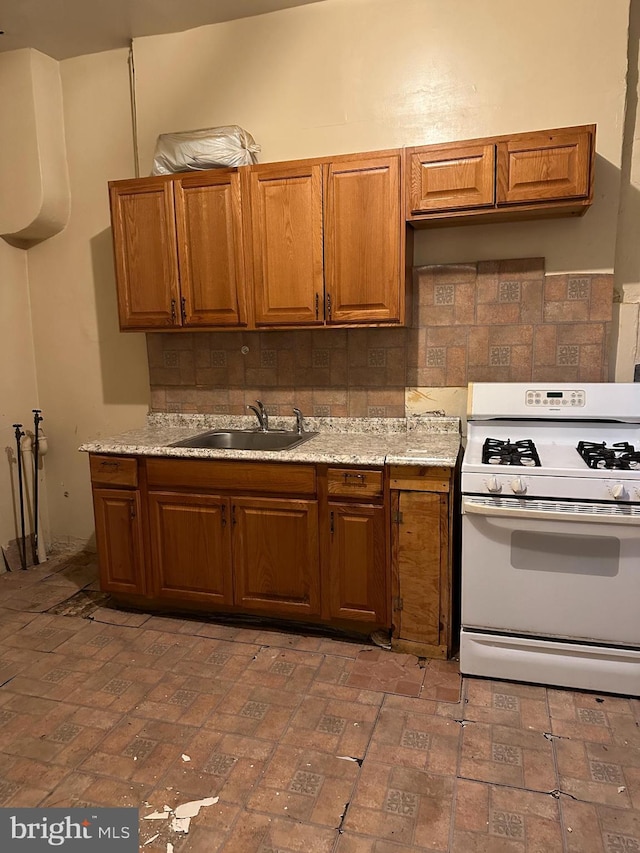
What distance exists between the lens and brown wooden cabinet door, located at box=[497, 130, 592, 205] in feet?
7.64

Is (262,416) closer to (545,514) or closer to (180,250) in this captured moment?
(180,250)

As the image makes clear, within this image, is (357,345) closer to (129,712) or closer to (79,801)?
(129,712)

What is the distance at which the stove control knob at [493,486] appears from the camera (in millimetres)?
2170

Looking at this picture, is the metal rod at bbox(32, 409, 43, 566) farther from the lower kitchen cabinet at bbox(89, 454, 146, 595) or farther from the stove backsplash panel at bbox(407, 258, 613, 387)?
the stove backsplash panel at bbox(407, 258, 613, 387)

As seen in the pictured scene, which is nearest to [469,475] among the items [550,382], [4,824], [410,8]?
[550,382]

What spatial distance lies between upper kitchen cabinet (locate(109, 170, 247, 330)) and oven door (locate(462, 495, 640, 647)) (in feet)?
5.07

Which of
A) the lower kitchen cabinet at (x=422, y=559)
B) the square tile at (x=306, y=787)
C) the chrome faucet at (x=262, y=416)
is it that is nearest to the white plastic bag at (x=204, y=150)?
the chrome faucet at (x=262, y=416)

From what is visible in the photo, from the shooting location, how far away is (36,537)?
12.2ft

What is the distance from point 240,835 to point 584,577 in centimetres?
146

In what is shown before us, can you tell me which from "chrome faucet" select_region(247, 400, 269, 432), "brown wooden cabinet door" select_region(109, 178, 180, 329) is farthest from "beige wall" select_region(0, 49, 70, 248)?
"chrome faucet" select_region(247, 400, 269, 432)

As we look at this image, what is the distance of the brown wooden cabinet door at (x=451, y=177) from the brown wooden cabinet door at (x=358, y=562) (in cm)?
136

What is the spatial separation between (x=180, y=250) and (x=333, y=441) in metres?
1.22

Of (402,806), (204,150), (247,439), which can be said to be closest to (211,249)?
(204,150)

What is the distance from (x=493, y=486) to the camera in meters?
2.17
